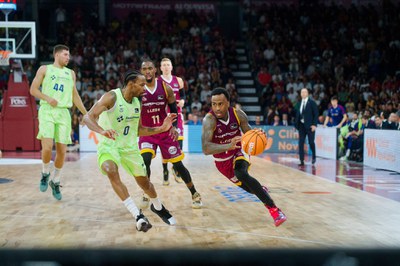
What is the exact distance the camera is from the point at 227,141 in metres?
5.60

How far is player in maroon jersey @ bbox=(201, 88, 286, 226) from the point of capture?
5.23 metres

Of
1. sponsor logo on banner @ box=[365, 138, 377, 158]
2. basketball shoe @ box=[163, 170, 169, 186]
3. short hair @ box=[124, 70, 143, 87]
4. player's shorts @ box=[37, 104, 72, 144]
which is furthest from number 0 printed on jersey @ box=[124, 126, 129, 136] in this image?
sponsor logo on banner @ box=[365, 138, 377, 158]

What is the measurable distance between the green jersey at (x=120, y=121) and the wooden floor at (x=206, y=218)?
2.71 ft

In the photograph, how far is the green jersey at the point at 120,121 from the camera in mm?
4938

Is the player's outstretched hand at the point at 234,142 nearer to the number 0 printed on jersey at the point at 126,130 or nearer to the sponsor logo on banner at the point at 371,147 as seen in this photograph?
the number 0 printed on jersey at the point at 126,130

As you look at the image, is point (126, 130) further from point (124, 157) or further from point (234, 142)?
point (234, 142)

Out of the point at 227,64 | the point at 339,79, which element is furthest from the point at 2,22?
the point at 339,79

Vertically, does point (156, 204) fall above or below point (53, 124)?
below

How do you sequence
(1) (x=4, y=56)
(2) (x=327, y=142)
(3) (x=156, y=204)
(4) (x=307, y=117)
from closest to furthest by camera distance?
(3) (x=156, y=204) → (4) (x=307, y=117) → (1) (x=4, y=56) → (2) (x=327, y=142)

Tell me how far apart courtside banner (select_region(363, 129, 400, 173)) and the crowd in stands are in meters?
5.12

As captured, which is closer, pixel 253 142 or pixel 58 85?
pixel 253 142

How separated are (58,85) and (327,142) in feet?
31.9

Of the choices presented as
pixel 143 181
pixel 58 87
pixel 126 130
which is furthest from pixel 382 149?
pixel 126 130

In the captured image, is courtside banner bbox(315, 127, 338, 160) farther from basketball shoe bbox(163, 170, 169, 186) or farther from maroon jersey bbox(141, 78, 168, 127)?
maroon jersey bbox(141, 78, 168, 127)
